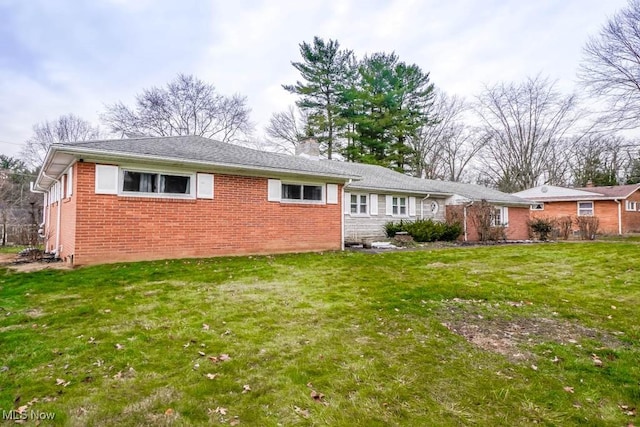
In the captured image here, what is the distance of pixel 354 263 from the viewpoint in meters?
9.02

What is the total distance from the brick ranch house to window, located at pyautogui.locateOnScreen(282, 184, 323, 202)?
33mm

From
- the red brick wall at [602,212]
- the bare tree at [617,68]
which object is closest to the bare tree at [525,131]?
the red brick wall at [602,212]

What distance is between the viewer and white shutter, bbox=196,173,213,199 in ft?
30.0

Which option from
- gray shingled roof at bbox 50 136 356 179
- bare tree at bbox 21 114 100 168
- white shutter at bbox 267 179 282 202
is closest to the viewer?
gray shingled roof at bbox 50 136 356 179

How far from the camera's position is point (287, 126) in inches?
1110

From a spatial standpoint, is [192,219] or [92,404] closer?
[92,404]

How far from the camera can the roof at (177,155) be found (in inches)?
301

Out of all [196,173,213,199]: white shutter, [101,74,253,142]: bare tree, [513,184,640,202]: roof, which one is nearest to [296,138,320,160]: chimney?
[196,173,213,199]: white shutter

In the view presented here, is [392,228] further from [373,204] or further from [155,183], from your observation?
[155,183]

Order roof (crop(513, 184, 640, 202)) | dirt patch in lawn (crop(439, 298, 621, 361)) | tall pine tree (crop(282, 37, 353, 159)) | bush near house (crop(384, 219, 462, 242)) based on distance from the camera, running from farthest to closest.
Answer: tall pine tree (crop(282, 37, 353, 159)) < roof (crop(513, 184, 640, 202)) < bush near house (crop(384, 219, 462, 242)) < dirt patch in lawn (crop(439, 298, 621, 361))

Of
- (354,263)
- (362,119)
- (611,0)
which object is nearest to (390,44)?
(362,119)

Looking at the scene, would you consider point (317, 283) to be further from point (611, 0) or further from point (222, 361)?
point (611, 0)

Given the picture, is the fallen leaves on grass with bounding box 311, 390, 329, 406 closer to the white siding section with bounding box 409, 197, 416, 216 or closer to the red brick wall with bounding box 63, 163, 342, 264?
the red brick wall with bounding box 63, 163, 342, 264

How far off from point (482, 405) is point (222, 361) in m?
2.26
